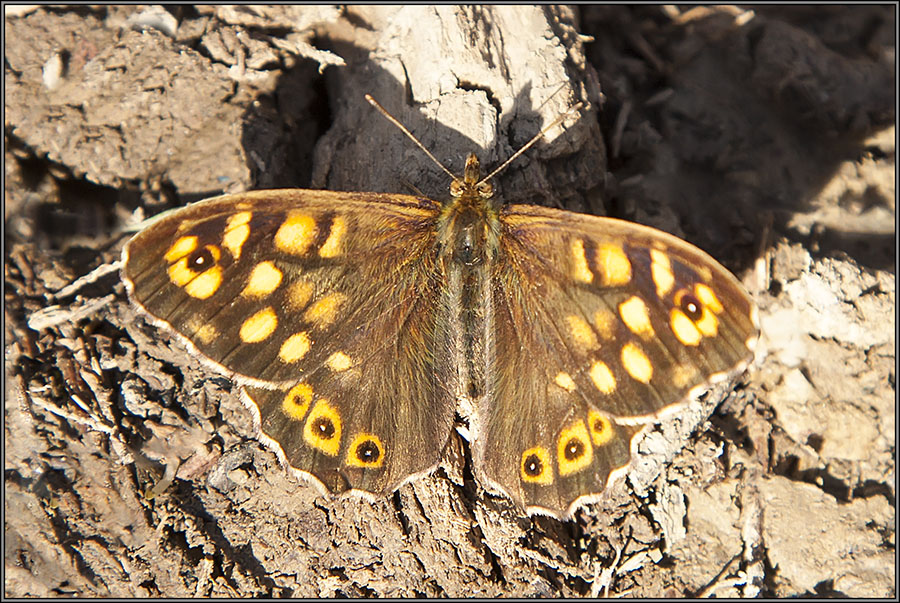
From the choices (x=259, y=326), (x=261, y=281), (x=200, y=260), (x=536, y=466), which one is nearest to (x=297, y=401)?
(x=259, y=326)

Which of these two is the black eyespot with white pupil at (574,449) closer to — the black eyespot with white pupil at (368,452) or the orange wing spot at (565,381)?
the orange wing spot at (565,381)

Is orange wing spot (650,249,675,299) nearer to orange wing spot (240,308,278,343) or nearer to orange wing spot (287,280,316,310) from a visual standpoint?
orange wing spot (287,280,316,310)

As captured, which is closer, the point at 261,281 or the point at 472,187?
the point at 261,281

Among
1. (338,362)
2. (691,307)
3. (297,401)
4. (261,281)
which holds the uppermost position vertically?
(261,281)

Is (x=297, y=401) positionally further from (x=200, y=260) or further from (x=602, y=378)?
(x=602, y=378)

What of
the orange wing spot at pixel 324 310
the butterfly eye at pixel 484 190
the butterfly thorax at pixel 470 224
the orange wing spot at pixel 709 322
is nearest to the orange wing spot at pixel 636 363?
the orange wing spot at pixel 709 322

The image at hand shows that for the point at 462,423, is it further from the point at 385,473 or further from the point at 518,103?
the point at 518,103
